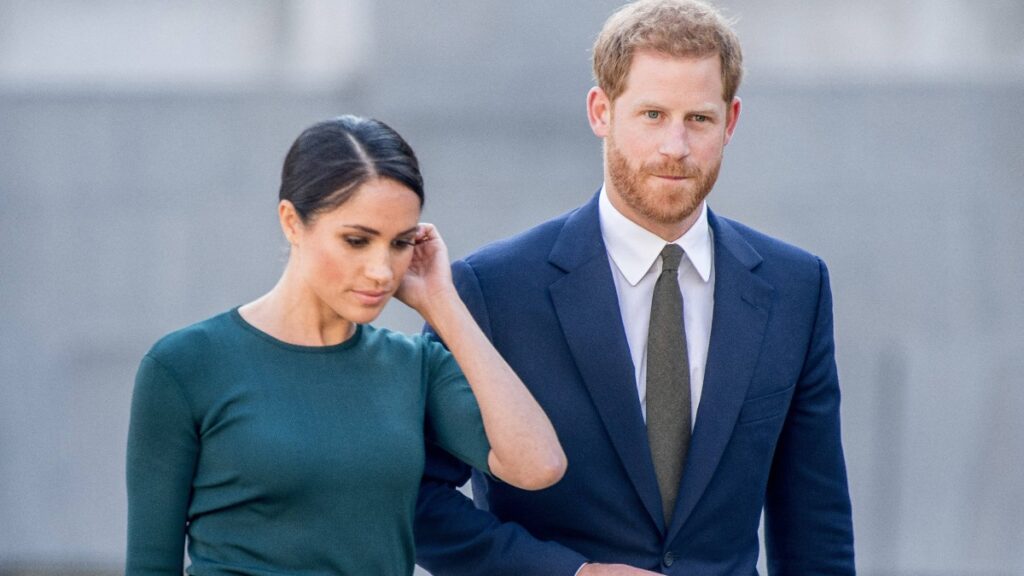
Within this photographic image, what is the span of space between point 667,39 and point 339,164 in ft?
2.45

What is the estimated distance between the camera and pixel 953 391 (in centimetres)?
625

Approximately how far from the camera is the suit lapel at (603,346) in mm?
2936

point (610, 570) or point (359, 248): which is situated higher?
point (359, 248)

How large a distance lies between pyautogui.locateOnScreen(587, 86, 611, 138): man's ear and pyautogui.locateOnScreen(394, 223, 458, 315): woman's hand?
1.46 ft

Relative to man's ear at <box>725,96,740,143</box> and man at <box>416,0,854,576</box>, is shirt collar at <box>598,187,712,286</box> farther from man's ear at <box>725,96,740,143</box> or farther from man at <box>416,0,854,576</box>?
man's ear at <box>725,96,740,143</box>

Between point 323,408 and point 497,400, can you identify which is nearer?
point 323,408

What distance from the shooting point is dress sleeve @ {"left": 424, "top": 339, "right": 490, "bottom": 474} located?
2.69m

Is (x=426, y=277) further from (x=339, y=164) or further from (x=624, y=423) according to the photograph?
(x=624, y=423)

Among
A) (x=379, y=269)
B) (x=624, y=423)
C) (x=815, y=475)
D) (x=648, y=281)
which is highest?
(x=379, y=269)

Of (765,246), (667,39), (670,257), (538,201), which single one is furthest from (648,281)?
(538,201)

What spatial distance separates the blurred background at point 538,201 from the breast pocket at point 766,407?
10.4 feet

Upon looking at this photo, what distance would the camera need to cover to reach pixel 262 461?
7.99 feet

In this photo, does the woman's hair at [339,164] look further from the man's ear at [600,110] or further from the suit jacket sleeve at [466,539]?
the man's ear at [600,110]

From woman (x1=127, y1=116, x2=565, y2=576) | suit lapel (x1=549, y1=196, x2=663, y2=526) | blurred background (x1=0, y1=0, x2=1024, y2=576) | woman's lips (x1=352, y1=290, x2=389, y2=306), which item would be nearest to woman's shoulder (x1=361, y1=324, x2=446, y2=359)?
woman (x1=127, y1=116, x2=565, y2=576)
